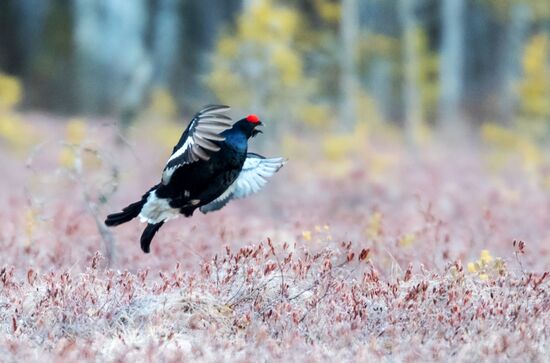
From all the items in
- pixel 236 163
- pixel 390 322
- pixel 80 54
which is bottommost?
pixel 390 322

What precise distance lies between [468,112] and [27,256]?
32.5m

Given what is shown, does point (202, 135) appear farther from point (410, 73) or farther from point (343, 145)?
point (410, 73)

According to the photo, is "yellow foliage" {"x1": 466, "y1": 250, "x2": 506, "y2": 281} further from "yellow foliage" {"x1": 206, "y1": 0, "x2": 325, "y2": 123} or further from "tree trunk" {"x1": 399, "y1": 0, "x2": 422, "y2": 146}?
"tree trunk" {"x1": 399, "y1": 0, "x2": 422, "y2": 146}

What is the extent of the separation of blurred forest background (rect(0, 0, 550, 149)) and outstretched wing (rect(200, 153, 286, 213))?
10191 millimetres

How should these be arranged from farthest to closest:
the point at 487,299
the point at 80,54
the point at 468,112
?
the point at 468,112 → the point at 80,54 → the point at 487,299

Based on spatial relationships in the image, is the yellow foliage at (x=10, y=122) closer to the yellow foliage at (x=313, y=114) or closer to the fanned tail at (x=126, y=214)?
the yellow foliage at (x=313, y=114)

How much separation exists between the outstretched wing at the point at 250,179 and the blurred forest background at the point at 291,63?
33.4 ft

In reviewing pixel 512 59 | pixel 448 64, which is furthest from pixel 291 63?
pixel 512 59

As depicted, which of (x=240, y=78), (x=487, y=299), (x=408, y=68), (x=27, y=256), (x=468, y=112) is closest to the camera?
(x=487, y=299)

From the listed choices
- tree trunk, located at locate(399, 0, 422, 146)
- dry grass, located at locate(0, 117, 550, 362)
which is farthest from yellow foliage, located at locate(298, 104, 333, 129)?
dry grass, located at locate(0, 117, 550, 362)

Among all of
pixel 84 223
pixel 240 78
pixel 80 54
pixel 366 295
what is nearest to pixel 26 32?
pixel 80 54

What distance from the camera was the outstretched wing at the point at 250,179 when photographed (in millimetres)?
8531

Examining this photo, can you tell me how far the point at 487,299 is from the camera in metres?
7.19

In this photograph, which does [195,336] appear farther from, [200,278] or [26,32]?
[26,32]
